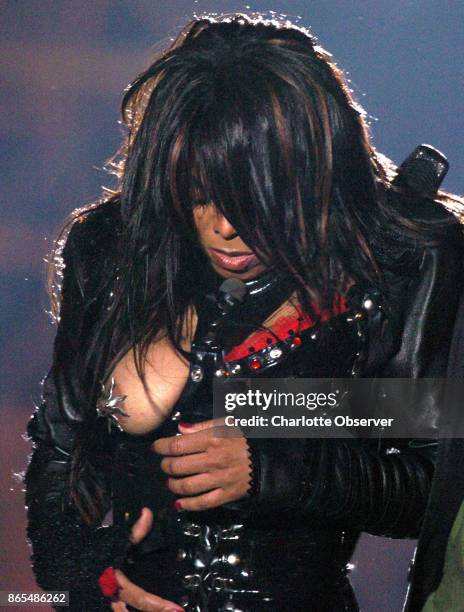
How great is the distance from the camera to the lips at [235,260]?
1341 millimetres

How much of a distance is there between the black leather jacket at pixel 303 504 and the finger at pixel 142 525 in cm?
1

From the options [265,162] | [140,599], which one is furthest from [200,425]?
[265,162]

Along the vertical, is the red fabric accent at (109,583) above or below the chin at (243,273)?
below

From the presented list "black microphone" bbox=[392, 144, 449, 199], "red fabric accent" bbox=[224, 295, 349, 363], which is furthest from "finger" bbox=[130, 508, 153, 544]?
"black microphone" bbox=[392, 144, 449, 199]

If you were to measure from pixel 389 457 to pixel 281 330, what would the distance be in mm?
217

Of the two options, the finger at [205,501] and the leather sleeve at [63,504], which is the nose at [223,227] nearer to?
the leather sleeve at [63,504]

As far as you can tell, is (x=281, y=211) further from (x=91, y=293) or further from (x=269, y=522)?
(x=269, y=522)

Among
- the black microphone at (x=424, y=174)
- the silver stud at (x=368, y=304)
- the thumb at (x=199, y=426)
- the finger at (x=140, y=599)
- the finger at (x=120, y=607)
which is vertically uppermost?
the black microphone at (x=424, y=174)

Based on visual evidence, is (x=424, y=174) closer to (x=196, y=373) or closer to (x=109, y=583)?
(x=196, y=373)

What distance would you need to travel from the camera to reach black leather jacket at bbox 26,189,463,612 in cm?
129

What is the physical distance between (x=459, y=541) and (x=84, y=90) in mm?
830

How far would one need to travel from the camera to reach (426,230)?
1308 millimetres

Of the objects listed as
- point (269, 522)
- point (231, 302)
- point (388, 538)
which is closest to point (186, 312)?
point (231, 302)

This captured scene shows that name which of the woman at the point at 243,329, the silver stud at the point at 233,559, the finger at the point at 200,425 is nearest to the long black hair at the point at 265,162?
the woman at the point at 243,329
